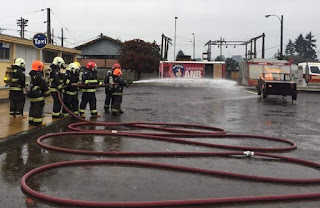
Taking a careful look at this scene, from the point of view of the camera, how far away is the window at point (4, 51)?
19.1 m

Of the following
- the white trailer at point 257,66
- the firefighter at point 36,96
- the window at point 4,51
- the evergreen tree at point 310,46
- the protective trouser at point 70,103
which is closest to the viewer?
the firefighter at point 36,96

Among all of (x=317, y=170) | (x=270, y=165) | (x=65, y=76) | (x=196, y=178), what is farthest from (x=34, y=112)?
(x=317, y=170)

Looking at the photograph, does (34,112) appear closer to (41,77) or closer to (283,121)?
(41,77)

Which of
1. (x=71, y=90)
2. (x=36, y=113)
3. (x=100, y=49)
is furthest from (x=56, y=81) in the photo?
(x=100, y=49)

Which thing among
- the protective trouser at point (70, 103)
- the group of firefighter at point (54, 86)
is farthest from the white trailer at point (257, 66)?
the protective trouser at point (70, 103)

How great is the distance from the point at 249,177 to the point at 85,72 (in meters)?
6.74

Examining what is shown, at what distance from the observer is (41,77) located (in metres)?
8.06

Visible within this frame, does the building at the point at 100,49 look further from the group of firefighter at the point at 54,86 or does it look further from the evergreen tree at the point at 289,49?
the evergreen tree at the point at 289,49

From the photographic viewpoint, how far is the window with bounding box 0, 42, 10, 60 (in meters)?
19.1

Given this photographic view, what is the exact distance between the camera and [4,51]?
1945 centimetres

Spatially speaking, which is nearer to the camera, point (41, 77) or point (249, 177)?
point (249, 177)

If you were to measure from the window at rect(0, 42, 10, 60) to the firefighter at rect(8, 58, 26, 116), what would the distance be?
1106cm

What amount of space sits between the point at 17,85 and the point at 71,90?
1394mm

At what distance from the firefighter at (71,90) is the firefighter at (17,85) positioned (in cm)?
108
